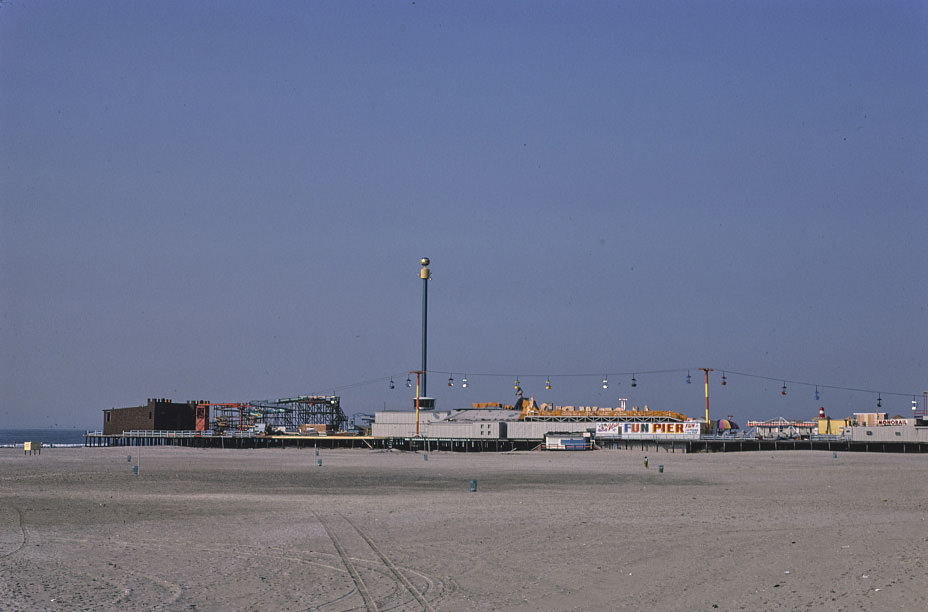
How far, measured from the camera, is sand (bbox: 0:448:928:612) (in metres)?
13.9

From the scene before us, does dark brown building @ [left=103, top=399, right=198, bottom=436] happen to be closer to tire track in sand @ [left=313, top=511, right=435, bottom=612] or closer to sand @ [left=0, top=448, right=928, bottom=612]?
sand @ [left=0, top=448, right=928, bottom=612]

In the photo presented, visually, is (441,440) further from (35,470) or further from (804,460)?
(35,470)

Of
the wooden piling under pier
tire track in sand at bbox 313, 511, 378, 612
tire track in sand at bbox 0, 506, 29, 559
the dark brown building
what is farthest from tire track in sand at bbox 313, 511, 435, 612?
the dark brown building

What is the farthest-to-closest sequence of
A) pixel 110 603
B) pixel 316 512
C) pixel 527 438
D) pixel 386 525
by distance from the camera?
pixel 527 438, pixel 316 512, pixel 386 525, pixel 110 603

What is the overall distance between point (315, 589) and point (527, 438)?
265 feet

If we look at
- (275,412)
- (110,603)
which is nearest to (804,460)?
(110,603)

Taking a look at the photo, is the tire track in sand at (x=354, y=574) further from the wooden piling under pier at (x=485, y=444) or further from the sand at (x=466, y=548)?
the wooden piling under pier at (x=485, y=444)

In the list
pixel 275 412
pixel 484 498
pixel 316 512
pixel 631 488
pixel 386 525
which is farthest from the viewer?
pixel 275 412

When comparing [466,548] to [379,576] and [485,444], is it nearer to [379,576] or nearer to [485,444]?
[379,576]

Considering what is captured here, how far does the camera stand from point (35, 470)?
49.1 meters

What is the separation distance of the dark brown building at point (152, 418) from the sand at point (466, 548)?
335ft

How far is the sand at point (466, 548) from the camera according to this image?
45.6 feet

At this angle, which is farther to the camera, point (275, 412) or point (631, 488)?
point (275, 412)

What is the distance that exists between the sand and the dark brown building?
10206 cm
